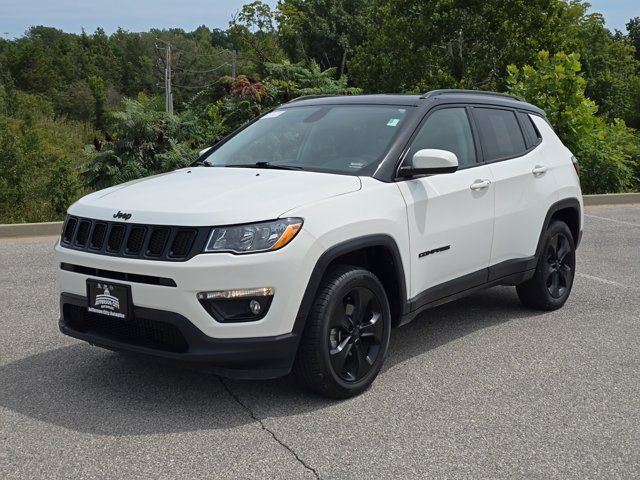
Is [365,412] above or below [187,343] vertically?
below

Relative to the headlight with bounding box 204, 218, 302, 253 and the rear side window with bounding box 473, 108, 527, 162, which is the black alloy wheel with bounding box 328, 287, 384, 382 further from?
the rear side window with bounding box 473, 108, 527, 162

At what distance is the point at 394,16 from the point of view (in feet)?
93.9

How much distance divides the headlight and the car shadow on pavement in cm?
73

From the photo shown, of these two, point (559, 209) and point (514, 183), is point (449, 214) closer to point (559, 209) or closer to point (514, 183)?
point (514, 183)

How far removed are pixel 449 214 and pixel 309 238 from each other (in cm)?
143

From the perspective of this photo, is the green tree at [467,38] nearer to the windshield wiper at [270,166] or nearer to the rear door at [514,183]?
the rear door at [514,183]

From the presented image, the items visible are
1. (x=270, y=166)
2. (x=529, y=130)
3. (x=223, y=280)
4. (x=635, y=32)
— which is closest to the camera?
(x=223, y=280)

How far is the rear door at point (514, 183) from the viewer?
594 centimetres

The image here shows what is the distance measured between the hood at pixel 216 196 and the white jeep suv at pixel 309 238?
1 centimetres

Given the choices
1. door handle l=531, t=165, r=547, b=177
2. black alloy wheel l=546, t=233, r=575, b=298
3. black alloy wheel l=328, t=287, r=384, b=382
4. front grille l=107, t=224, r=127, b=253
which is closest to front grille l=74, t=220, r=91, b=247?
front grille l=107, t=224, r=127, b=253

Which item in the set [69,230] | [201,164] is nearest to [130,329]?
[69,230]

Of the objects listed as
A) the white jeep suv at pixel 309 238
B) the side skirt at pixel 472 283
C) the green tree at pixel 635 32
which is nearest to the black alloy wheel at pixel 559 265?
the side skirt at pixel 472 283

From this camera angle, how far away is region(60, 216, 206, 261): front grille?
13.5 feet

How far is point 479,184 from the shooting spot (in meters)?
5.65
